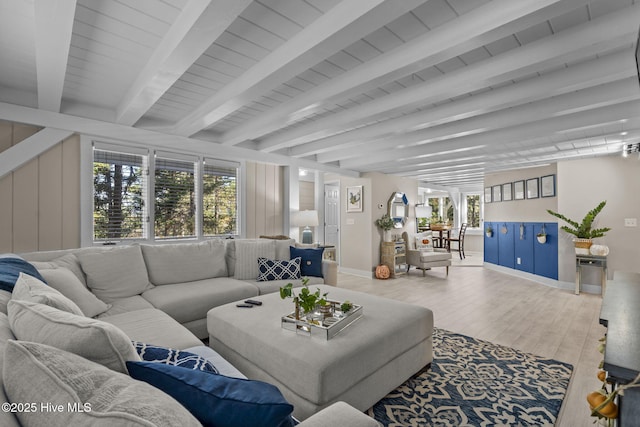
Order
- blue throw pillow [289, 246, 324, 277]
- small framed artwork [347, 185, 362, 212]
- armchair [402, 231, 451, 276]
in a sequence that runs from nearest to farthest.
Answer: blue throw pillow [289, 246, 324, 277]
armchair [402, 231, 451, 276]
small framed artwork [347, 185, 362, 212]

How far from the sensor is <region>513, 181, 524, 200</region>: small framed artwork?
6.32 metres

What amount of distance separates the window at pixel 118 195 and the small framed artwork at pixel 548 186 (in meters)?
6.82

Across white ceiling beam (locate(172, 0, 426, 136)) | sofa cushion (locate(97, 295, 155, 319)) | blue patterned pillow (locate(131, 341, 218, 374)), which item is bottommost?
sofa cushion (locate(97, 295, 155, 319))

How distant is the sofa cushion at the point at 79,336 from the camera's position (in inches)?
30.7

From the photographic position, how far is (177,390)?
Result: 809 mm

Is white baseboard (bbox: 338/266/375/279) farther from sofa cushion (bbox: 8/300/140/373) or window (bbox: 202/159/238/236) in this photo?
sofa cushion (bbox: 8/300/140/373)

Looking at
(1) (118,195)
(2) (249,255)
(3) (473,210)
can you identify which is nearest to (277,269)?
(2) (249,255)

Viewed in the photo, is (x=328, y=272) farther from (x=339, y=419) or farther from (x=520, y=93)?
(x=339, y=419)

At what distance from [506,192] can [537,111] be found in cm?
422

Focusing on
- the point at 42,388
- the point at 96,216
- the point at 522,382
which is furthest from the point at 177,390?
the point at 96,216

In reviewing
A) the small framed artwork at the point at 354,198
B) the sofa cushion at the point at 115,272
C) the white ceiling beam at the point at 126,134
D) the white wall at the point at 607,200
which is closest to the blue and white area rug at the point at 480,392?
the sofa cushion at the point at 115,272

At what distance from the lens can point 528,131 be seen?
371 cm

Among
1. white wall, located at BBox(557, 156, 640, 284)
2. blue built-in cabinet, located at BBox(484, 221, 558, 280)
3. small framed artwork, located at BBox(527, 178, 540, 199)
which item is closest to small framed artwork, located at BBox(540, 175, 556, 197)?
small framed artwork, located at BBox(527, 178, 540, 199)

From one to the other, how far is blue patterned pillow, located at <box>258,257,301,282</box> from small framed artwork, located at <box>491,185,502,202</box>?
5562mm
